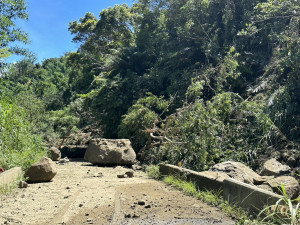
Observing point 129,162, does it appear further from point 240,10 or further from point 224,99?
point 240,10

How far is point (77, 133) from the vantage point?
651 inches

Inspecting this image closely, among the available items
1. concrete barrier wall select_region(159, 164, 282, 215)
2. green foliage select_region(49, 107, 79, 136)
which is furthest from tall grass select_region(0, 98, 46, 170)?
green foliage select_region(49, 107, 79, 136)

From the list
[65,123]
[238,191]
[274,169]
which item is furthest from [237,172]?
[65,123]

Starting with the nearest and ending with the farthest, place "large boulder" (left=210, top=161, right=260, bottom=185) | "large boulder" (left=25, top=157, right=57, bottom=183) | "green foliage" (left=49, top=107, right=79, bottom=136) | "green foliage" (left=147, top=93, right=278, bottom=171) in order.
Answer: "large boulder" (left=210, top=161, right=260, bottom=185), "large boulder" (left=25, top=157, right=57, bottom=183), "green foliage" (left=147, top=93, right=278, bottom=171), "green foliage" (left=49, top=107, right=79, bottom=136)

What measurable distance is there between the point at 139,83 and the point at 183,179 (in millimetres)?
8672

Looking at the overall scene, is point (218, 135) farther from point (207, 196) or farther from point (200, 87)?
point (207, 196)

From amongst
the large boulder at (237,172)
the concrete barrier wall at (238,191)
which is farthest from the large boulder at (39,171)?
the large boulder at (237,172)

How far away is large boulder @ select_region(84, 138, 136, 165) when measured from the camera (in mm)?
10797

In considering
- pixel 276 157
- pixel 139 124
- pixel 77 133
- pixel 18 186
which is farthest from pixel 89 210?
pixel 77 133

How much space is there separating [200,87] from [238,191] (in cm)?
669

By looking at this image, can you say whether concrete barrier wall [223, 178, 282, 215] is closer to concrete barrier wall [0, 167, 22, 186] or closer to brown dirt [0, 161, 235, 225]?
brown dirt [0, 161, 235, 225]

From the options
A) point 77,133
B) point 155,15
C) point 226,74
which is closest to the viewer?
point 226,74

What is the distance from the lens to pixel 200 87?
10.9 meters

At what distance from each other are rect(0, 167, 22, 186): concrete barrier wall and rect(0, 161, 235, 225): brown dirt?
262mm
